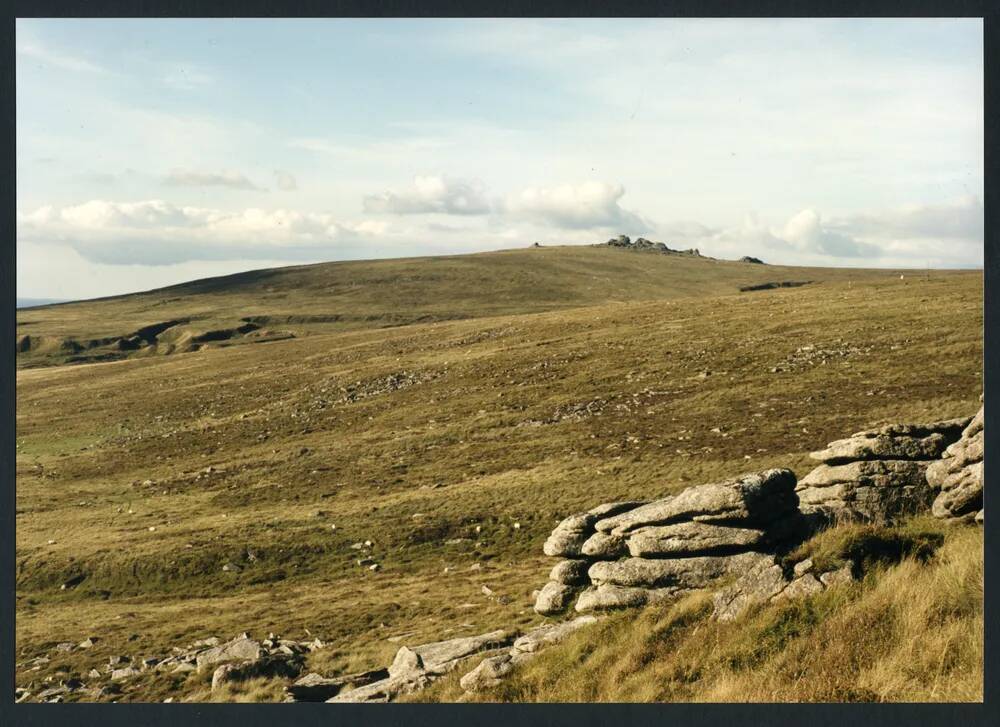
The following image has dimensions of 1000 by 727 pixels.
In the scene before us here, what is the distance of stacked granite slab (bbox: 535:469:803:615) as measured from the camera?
17297mm

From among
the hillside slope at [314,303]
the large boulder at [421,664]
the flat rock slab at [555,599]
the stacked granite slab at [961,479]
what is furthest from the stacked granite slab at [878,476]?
the hillside slope at [314,303]

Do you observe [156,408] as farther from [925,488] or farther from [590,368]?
[925,488]

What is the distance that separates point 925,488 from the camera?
18.6m

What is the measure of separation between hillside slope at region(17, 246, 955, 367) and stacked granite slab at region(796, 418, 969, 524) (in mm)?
106617

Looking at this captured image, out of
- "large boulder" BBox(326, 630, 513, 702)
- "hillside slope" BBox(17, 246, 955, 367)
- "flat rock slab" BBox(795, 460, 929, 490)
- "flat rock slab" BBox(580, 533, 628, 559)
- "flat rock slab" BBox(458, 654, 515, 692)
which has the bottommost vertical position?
"large boulder" BBox(326, 630, 513, 702)

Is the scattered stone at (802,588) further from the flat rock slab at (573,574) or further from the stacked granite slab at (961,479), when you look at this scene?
the flat rock slab at (573,574)

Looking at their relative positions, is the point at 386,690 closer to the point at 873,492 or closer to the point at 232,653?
the point at 232,653

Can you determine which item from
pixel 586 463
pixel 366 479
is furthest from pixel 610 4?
pixel 366 479

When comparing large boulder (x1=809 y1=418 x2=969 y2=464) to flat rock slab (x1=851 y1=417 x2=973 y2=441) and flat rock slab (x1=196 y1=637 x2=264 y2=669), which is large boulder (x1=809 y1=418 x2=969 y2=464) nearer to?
flat rock slab (x1=851 y1=417 x2=973 y2=441)

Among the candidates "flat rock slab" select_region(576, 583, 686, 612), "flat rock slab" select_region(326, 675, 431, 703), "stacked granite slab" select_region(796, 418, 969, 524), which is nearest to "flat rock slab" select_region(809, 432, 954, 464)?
"stacked granite slab" select_region(796, 418, 969, 524)

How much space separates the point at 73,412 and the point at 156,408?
8.46 meters

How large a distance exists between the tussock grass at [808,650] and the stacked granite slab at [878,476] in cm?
297

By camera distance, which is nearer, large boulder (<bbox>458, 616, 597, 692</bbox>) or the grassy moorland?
the grassy moorland

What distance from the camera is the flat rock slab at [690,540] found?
1738 cm
